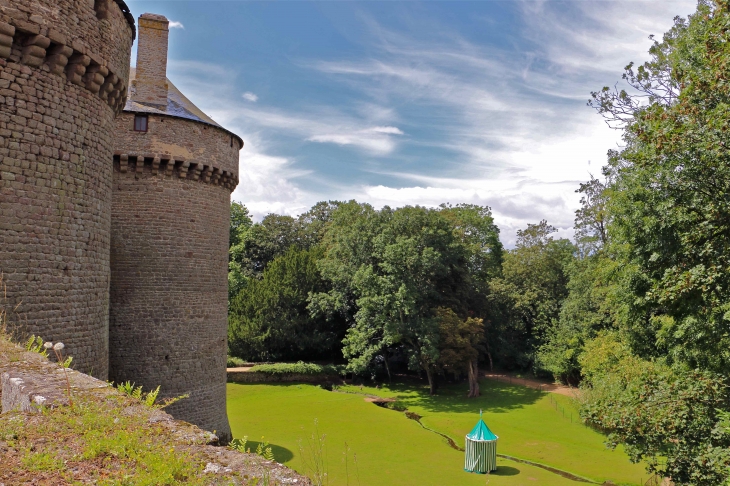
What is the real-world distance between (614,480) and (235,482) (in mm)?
16642

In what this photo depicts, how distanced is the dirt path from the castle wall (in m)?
22.6

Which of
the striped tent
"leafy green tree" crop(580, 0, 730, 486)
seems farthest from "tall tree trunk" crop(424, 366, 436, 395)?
"leafy green tree" crop(580, 0, 730, 486)

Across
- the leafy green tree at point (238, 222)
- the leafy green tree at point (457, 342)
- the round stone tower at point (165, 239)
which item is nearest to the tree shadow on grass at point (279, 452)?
the round stone tower at point (165, 239)

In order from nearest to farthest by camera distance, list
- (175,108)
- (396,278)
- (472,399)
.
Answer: (175,108)
(472,399)
(396,278)

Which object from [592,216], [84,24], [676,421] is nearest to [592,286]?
[592,216]

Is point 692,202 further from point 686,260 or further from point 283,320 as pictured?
point 283,320

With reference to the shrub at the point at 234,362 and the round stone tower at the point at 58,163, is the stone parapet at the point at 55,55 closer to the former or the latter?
the round stone tower at the point at 58,163

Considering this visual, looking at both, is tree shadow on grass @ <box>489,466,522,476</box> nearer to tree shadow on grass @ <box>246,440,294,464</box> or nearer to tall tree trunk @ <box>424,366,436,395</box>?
tree shadow on grass @ <box>246,440,294,464</box>

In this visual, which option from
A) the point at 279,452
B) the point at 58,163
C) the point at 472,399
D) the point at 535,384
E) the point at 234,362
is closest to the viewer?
the point at 58,163

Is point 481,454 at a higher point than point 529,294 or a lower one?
lower

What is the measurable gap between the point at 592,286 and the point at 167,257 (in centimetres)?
2473

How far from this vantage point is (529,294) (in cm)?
3903

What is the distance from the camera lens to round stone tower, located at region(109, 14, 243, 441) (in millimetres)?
12188

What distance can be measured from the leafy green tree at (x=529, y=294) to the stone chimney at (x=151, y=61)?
3034 cm
